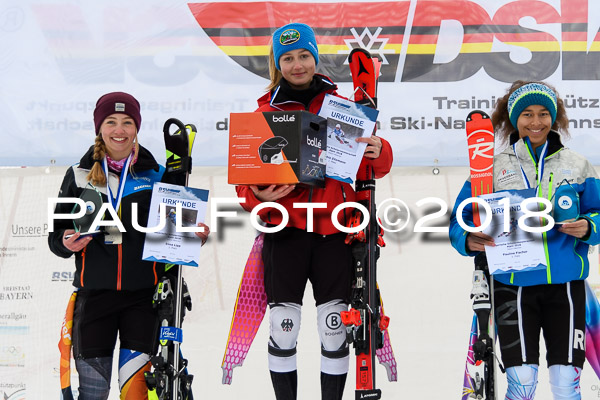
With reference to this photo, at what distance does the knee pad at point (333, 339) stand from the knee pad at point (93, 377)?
100 centimetres

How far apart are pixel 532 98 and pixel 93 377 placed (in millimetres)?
2400

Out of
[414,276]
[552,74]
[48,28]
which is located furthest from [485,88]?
[48,28]

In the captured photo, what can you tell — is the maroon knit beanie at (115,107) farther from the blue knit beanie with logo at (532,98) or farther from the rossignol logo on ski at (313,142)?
the blue knit beanie with logo at (532,98)

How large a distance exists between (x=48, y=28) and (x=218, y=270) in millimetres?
1867

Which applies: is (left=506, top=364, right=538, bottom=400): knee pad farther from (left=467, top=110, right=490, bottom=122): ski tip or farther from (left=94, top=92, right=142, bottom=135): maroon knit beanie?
(left=94, top=92, right=142, bottom=135): maroon knit beanie

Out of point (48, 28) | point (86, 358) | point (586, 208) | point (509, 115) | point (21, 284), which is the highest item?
point (48, 28)

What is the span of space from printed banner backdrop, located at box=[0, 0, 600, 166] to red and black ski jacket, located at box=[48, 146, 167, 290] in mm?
1083

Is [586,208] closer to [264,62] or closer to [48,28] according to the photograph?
[264,62]

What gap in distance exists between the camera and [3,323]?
4508mm

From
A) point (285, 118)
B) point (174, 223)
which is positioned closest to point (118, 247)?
point (174, 223)

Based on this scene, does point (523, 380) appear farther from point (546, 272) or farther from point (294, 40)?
point (294, 40)

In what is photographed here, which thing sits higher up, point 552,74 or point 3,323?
point 552,74

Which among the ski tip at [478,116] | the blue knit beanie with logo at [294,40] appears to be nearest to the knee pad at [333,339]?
the ski tip at [478,116]

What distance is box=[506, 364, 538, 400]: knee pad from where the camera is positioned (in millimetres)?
3162
